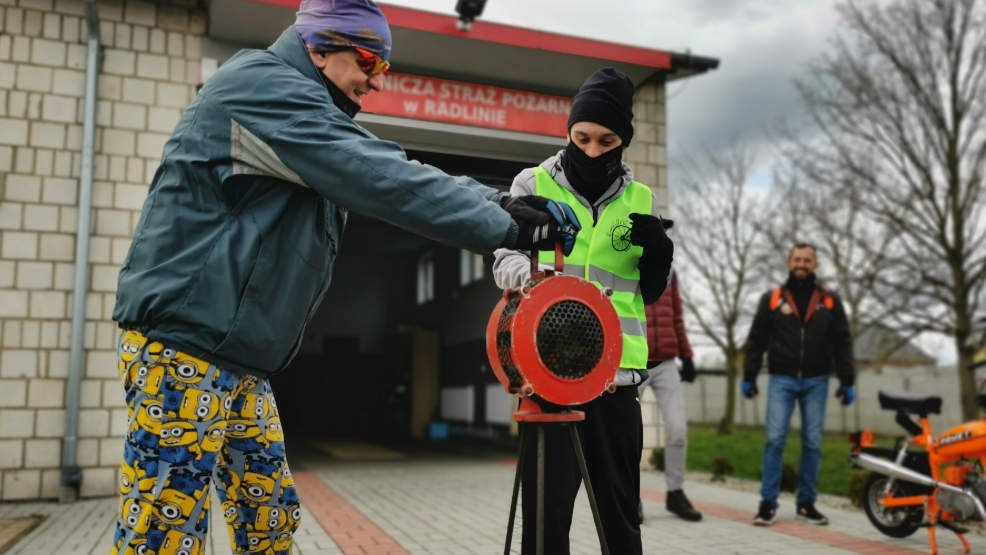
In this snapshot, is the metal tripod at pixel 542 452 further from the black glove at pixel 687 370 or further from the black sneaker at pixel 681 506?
the black glove at pixel 687 370

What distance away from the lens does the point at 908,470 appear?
18.8 feet

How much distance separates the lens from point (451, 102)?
22.4 ft

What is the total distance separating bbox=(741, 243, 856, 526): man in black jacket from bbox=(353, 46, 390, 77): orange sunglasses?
507cm

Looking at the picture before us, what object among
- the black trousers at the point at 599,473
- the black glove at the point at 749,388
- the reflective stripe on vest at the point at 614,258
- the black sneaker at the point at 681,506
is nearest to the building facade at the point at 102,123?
the black glove at the point at 749,388

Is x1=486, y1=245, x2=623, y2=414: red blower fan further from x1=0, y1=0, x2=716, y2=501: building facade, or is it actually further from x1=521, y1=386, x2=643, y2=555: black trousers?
x1=0, y1=0, x2=716, y2=501: building facade

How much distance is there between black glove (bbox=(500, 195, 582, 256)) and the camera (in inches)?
79.6

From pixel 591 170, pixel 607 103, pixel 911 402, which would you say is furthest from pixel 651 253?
pixel 911 402

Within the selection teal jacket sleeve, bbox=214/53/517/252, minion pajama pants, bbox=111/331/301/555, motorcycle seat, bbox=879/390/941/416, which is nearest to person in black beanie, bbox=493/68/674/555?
teal jacket sleeve, bbox=214/53/517/252

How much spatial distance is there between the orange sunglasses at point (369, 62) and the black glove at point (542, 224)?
503 mm

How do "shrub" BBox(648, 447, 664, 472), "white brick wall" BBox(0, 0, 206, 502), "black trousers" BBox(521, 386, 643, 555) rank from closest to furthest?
"black trousers" BBox(521, 386, 643, 555), "white brick wall" BBox(0, 0, 206, 502), "shrub" BBox(648, 447, 664, 472)

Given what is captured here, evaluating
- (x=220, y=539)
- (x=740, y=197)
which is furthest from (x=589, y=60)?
(x=740, y=197)

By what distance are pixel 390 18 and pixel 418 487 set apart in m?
4.57

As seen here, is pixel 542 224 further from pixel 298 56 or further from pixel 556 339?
pixel 298 56

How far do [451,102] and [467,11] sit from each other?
102cm
